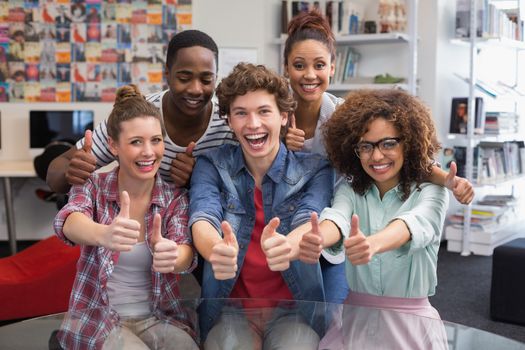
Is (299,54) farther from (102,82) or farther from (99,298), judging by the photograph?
(102,82)

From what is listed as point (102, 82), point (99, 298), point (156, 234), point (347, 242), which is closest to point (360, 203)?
point (347, 242)

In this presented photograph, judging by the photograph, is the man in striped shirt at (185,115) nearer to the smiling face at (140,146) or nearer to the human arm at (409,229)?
the smiling face at (140,146)

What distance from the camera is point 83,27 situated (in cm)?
584

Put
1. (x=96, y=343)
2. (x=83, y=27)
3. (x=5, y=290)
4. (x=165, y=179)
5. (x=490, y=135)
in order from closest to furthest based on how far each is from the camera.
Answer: (x=96, y=343)
(x=165, y=179)
(x=5, y=290)
(x=490, y=135)
(x=83, y=27)

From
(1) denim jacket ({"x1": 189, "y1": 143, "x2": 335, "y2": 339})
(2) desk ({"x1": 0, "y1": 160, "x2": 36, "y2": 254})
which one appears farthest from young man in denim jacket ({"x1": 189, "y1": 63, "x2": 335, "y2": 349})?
(2) desk ({"x1": 0, "y1": 160, "x2": 36, "y2": 254})

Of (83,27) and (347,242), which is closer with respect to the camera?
(347,242)

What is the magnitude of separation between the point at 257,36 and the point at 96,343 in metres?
4.51

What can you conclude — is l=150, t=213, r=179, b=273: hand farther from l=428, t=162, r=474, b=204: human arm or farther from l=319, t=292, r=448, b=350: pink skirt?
l=428, t=162, r=474, b=204: human arm

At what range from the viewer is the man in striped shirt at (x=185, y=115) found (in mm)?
2361

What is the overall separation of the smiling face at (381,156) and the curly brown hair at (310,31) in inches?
24.0

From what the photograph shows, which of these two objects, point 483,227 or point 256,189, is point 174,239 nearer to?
point 256,189

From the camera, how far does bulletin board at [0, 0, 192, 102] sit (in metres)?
5.79

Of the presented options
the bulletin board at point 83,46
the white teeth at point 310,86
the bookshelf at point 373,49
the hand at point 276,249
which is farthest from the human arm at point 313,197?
the bulletin board at point 83,46

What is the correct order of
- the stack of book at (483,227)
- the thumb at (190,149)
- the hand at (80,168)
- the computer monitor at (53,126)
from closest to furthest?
the hand at (80,168)
the thumb at (190,149)
the stack of book at (483,227)
the computer monitor at (53,126)
